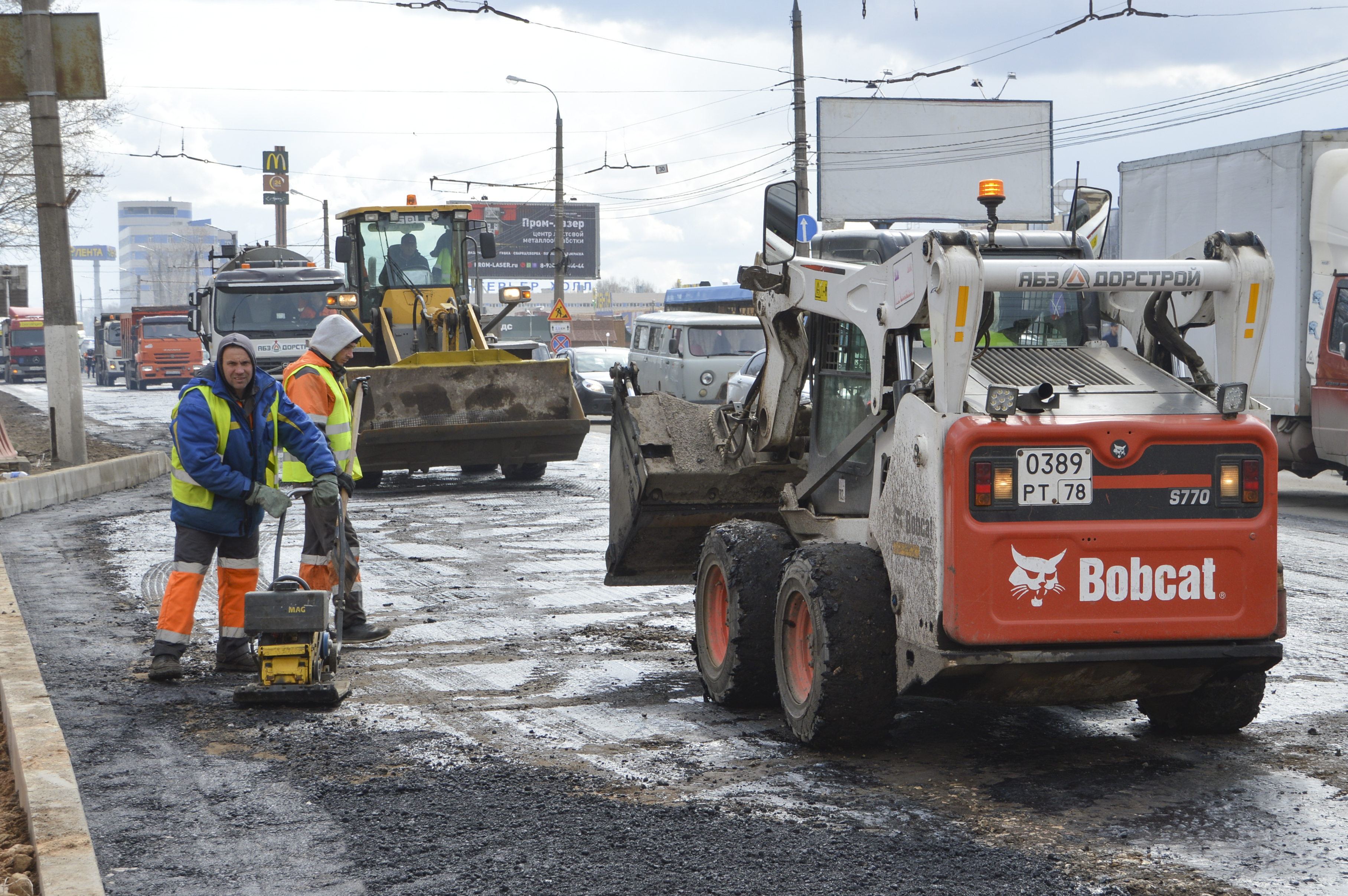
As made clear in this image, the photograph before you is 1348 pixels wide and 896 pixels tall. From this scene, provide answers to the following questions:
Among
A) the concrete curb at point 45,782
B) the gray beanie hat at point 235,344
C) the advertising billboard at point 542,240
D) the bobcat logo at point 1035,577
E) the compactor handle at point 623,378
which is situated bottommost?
the concrete curb at point 45,782

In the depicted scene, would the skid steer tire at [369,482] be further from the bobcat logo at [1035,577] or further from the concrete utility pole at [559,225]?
the concrete utility pole at [559,225]

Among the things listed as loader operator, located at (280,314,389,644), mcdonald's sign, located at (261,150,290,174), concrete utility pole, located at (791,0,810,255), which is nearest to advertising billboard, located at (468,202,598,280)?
mcdonald's sign, located at (261,150,290,174)

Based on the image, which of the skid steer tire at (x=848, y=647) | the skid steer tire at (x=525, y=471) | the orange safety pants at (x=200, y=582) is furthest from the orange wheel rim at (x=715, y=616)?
the skid steer tire at (x=525, y=471)

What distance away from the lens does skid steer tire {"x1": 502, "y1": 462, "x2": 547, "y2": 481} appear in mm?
16562

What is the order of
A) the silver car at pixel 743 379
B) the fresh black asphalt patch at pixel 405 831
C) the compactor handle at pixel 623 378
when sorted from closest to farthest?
the fresh black asphalt patch at pixel 405 831, the compactor handle at pixel 623 378, the silver car at pixel 743 379

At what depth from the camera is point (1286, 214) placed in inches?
563

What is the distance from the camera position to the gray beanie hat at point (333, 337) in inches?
318

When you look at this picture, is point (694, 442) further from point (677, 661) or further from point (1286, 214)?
point (1286, 214)

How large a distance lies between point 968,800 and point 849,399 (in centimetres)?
195

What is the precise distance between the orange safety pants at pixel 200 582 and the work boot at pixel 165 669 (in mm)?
25

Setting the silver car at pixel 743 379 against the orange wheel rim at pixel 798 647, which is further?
the silver car at pixel 743 379

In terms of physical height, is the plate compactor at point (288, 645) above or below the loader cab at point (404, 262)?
below

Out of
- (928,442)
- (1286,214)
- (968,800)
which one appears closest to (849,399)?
(928,442)

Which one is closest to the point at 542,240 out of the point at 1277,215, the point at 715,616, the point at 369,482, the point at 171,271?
the point at 369,482
